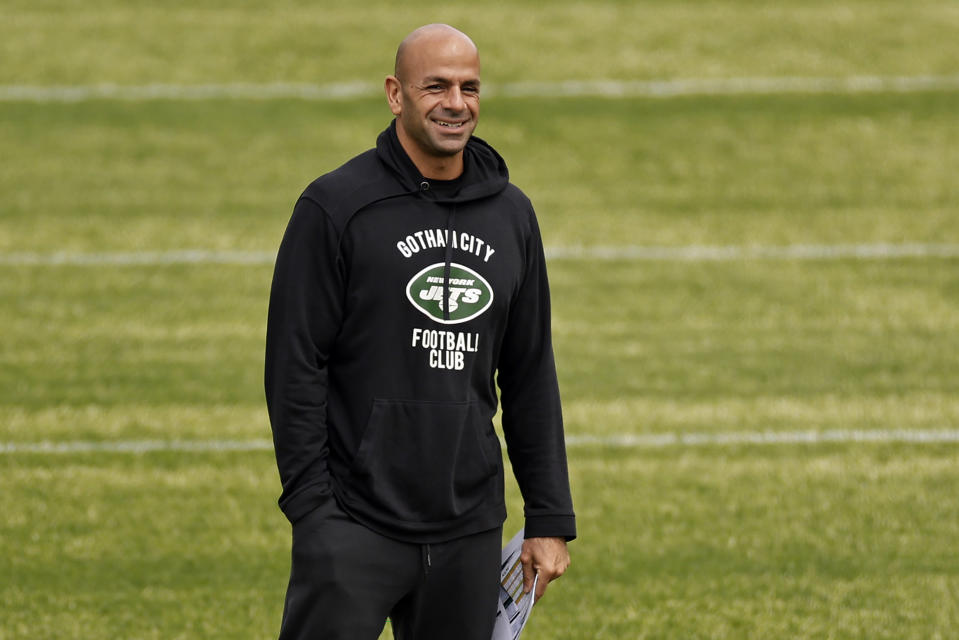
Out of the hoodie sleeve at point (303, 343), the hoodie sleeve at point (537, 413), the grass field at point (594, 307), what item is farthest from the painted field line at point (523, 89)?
the hoodie sleeve at point (303, 343)

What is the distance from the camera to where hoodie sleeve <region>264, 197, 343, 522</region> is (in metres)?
3.35

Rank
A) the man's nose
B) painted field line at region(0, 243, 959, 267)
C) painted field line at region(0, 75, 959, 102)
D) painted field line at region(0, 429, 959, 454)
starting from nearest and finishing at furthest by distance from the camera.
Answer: the man's nose
painted field line at region(0, 429, 959, 454)
painted field line at region(0, 243, 959, 267)
painted field line at region(0, 75, 959, 102)

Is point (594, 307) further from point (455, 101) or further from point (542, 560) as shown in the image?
point (455, 101)

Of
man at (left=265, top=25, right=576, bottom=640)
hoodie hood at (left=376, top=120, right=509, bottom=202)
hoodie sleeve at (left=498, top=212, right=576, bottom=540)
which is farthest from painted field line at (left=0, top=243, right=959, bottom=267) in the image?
man at (left=265, top=25, right=576, bottom=640)

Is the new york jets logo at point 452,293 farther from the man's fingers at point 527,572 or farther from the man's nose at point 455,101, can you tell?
the man's fingers at point 527,572

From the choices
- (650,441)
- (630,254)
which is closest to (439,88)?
(650,441)

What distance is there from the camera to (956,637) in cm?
568

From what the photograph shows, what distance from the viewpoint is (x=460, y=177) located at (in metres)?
3.48

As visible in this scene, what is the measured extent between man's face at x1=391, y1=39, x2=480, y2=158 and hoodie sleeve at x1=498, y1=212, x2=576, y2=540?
0.33 m

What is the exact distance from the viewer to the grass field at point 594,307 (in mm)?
6270

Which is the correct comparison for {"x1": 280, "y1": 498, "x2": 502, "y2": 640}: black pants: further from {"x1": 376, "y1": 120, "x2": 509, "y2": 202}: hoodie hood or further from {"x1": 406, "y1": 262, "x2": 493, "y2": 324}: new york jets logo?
{"x1": 376, "y1": 120, "x2": 509, "y2": 202}: hoodie hood

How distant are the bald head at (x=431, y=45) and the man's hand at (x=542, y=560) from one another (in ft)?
3.92

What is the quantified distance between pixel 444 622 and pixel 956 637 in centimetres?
295

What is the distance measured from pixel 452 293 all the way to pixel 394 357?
0.20 meters
